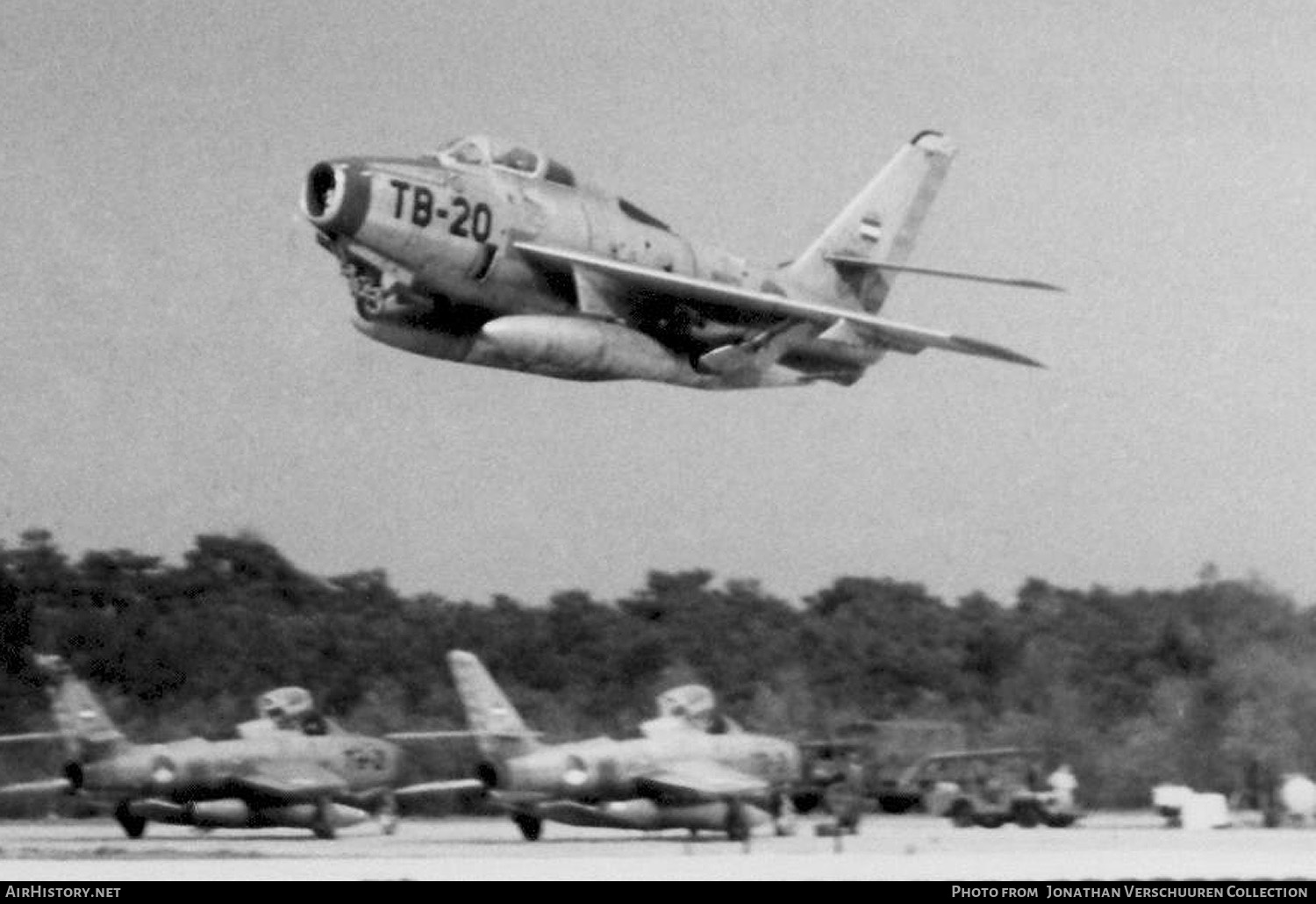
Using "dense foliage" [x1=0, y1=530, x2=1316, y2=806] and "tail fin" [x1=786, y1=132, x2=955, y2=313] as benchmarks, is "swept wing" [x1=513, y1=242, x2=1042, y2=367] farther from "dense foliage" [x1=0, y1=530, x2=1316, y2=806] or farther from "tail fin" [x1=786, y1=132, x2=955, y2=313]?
"dense foliage" [x1=0, y1=530, x2=1316, y2=806]

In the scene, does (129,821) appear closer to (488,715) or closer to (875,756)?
(488,715)

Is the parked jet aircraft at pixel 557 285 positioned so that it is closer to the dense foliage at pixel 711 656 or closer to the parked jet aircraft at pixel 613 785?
the parked jet aircraft at pixel 613 785

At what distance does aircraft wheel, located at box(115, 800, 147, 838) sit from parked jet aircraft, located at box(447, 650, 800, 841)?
5059mm

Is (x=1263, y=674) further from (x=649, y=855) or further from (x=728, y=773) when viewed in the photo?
(x=649, y=855)

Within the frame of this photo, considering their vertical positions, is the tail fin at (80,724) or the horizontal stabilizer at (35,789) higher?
the tail fin at (80,724)

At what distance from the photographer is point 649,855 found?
127 feet

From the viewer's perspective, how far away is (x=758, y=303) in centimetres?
3853

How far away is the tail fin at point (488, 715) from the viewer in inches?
1673

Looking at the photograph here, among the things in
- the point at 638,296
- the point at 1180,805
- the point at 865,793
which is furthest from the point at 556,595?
the point at 638,296

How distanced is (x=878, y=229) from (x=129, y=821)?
13.6 meters

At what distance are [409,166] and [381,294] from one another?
1915 mm

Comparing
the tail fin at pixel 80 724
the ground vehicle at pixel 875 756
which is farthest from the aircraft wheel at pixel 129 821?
the ground vehicle at pixel 875 756

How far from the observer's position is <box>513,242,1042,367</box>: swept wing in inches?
1453

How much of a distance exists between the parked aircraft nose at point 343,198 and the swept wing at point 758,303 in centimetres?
233
